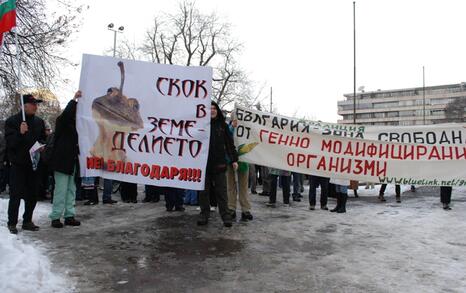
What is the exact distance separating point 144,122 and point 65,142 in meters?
1.19

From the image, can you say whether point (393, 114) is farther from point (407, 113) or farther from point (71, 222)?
point (71, 222)

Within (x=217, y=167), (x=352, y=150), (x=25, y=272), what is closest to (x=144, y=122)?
(x=217, y=167)

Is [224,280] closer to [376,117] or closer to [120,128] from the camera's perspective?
[120,128]

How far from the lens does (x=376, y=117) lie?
415 ft

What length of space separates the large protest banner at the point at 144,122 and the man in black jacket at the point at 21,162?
0.66m

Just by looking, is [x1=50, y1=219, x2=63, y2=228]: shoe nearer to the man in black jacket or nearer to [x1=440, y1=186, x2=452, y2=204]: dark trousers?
the man in black jacket

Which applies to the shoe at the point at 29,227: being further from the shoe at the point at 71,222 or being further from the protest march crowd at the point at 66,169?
the shoe at the point at 71,222

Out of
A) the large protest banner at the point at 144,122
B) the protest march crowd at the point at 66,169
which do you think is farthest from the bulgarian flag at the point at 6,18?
the large protest banner at the point at 144,122

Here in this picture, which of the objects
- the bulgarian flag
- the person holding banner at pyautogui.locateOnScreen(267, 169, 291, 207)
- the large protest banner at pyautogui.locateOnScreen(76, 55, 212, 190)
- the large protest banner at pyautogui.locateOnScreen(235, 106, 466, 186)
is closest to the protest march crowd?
the large protest banner at pyautogui.locateOnScreen(76, 55, 212, 190)

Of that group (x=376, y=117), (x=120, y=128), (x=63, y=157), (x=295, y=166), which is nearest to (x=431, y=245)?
(x=295, y=166)

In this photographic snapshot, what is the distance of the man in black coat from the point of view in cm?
618

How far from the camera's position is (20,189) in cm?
581

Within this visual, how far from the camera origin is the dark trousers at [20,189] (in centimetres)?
576

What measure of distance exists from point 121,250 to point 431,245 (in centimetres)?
411
